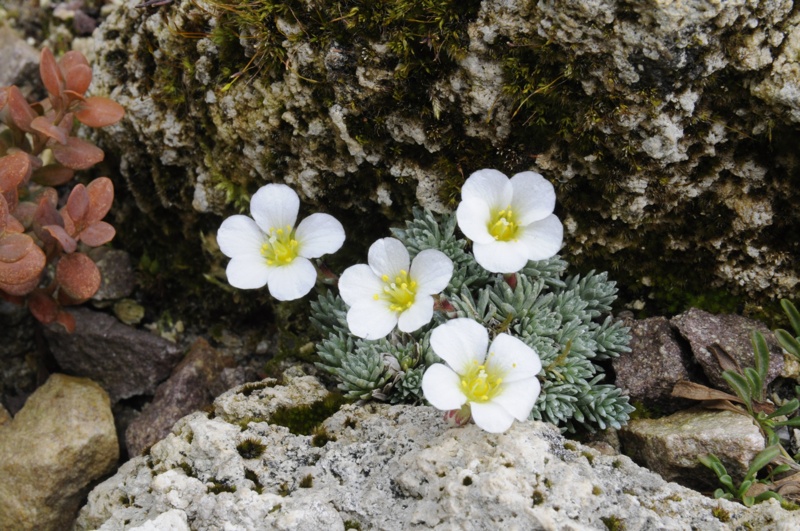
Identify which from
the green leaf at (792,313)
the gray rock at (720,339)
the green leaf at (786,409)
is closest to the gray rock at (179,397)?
the gray rock at (720,339)

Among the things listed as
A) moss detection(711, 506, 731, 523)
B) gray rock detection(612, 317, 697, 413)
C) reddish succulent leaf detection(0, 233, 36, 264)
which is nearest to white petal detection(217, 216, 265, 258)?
reddish succulent leaf detection(0, 233, 36, 264)

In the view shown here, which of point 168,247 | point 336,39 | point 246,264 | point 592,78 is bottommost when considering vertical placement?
point 168,247

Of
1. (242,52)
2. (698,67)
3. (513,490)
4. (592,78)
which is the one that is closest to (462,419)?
(513,490)

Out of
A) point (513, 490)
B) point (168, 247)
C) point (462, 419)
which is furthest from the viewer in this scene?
point (168, 247)

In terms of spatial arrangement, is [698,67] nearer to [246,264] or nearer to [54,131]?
[246,264]

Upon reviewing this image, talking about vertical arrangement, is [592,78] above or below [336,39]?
above

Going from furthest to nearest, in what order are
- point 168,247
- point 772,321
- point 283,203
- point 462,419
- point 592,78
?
point 168,247, point 772,321, point 283,203, point 592,78, point 462,419

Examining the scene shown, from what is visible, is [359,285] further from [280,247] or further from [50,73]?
[50,73]
